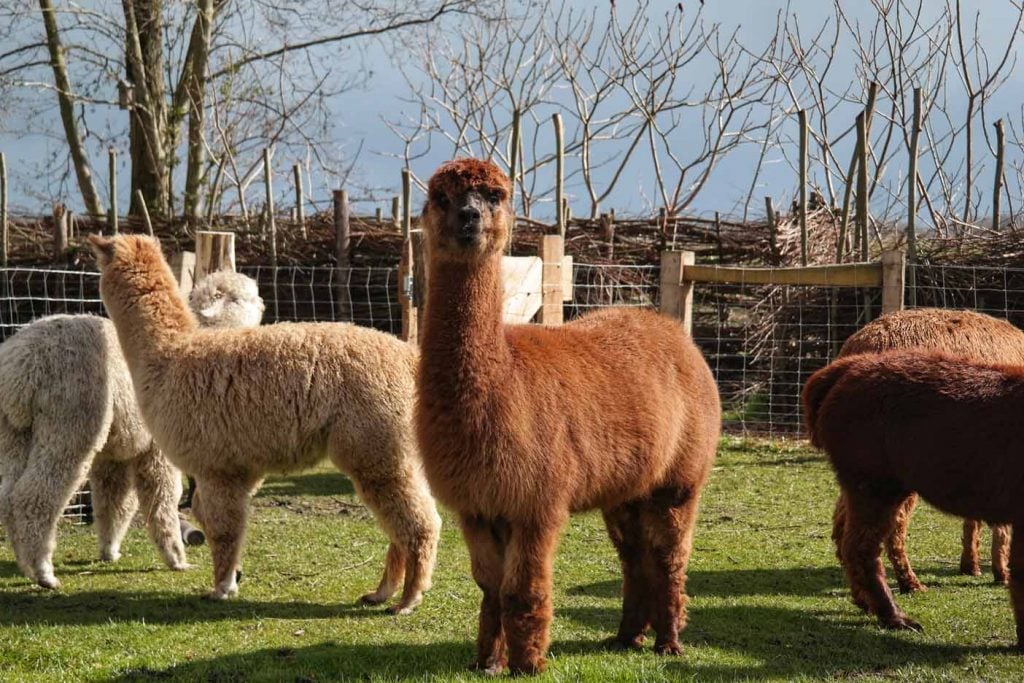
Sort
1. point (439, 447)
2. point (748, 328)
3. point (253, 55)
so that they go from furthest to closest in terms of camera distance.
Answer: point (253, 55), point (748, 328), point (439, 447)

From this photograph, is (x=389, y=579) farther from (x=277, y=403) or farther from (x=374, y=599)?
(x=277, y=403)

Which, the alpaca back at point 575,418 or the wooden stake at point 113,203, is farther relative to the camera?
the wooden stake at point 113,203

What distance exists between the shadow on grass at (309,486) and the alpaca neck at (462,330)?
574cm

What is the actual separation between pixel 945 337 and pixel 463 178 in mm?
4098

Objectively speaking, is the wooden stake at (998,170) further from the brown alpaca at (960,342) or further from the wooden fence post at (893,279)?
the brown alpaca at (960,342)

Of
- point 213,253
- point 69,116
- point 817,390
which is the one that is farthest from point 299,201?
point 817,390

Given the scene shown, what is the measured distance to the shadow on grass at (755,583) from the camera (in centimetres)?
675

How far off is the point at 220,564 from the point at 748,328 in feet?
28.7

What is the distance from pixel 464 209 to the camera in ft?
14.7

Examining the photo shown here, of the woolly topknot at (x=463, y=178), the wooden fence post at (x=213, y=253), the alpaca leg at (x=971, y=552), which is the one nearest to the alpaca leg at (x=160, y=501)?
the wooden fence post at (x=213, y=253)

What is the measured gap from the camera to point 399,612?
622cm

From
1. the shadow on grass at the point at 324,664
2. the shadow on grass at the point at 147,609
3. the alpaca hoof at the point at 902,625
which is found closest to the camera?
the shadow on grass at the point at 324,664

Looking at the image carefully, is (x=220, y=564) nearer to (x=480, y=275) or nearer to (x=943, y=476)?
(x=480, y=275)

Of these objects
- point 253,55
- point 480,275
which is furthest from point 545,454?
point 253,55
